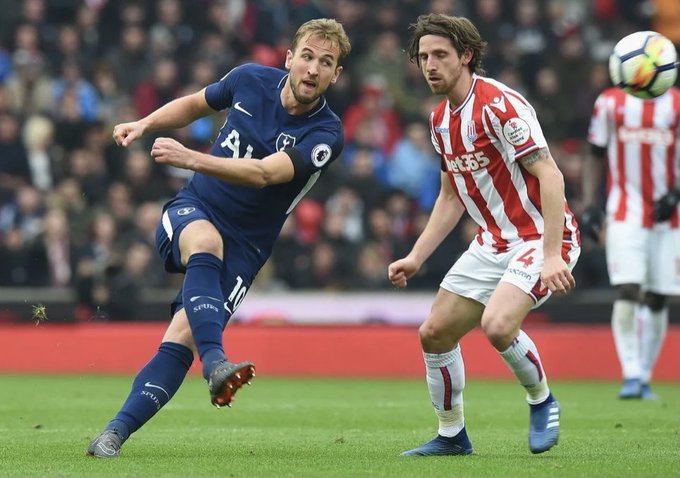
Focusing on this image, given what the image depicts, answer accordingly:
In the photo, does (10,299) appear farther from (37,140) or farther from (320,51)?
(320,51)

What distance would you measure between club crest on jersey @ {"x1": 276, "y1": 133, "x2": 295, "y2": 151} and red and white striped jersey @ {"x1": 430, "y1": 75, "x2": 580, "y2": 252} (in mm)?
819

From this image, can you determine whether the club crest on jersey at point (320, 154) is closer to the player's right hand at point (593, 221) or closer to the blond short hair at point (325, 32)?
the blond short hair at point (325, 32)

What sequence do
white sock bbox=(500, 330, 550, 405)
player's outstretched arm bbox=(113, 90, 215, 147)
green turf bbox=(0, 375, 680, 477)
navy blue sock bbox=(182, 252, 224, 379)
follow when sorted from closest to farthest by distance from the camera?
green turf bbox=(0, 375, 680, 477)
navy blue sock bbox=(182, 252, 224, 379)
white sock bbox=(500, 330, 550, 405)
player's outstretched arm bbox=(113, 90, 215, 147)

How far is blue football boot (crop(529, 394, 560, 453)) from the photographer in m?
7.09

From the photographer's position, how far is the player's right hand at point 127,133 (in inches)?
264

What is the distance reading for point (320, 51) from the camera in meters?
7.04

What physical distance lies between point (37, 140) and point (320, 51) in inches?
406

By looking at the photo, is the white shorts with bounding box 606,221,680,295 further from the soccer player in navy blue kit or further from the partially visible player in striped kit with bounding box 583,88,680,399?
the soccer player in navy blue kit

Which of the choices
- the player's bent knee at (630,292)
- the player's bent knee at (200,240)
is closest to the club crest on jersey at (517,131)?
the player's bent knee at (200,240)

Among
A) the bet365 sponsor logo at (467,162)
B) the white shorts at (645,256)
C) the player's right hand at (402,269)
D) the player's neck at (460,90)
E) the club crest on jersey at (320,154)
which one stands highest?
the player's neck at (460,90)

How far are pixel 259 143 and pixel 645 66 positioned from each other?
122 inches

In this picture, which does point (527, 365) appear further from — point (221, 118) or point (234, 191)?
point (221, 118)

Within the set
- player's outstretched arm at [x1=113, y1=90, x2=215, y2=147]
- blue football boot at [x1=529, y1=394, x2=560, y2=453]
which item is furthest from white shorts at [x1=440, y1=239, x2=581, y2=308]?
player's outstretched arm at [x1=113, y1=90, x2=215, y2=147]

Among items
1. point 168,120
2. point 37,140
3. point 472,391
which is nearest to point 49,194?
point 37,140
